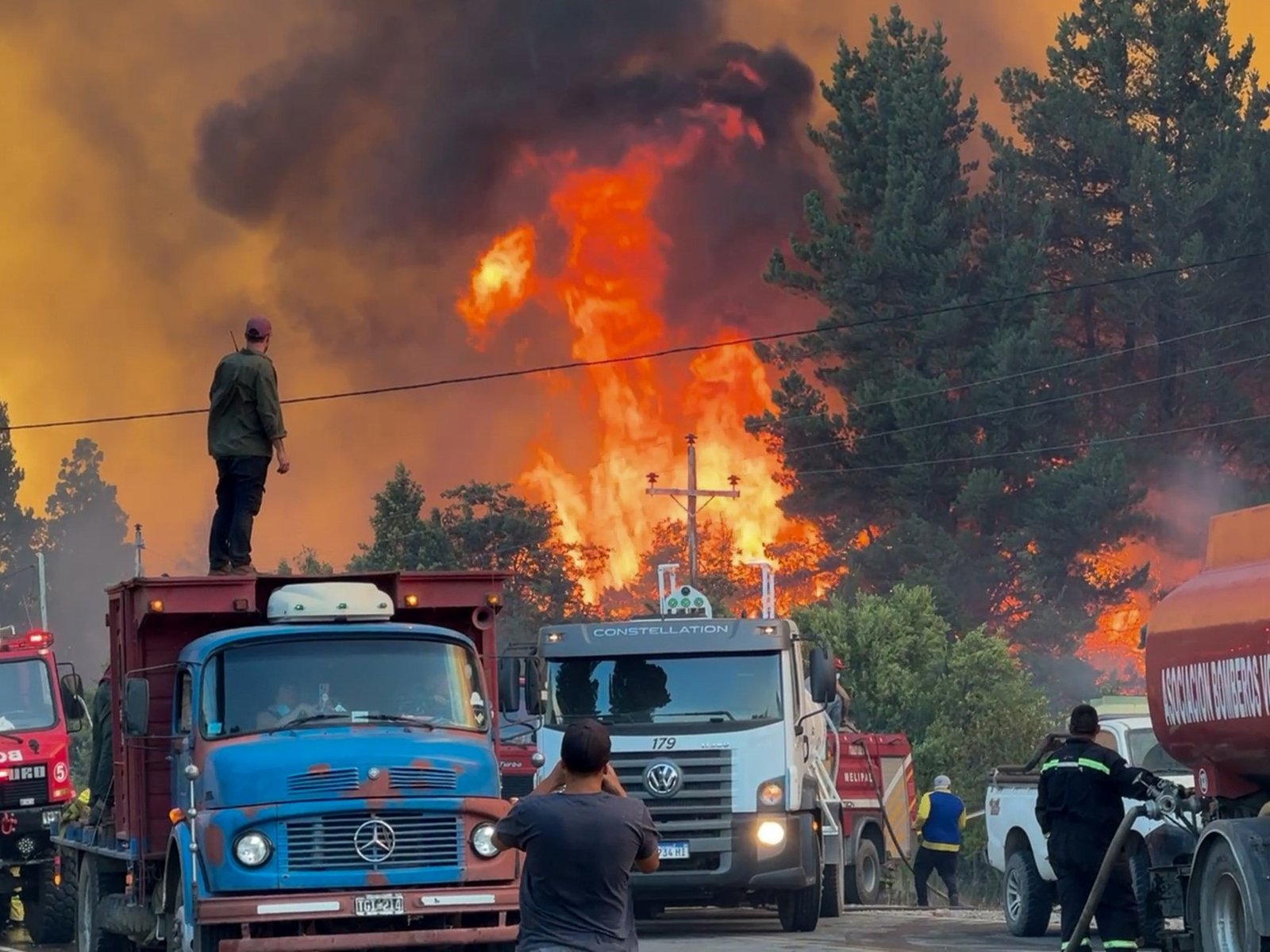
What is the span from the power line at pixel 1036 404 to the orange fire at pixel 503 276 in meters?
19.4

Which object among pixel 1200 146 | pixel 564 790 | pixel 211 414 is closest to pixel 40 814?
pixel 211 414

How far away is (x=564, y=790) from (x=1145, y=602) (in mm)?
A: 55008

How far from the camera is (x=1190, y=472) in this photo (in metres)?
60.5

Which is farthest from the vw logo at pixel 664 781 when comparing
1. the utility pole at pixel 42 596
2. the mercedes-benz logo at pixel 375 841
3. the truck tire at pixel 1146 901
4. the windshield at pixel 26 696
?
the utility pole at pixel 42 596

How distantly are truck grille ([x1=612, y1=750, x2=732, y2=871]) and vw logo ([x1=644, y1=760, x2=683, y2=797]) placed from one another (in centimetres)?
3

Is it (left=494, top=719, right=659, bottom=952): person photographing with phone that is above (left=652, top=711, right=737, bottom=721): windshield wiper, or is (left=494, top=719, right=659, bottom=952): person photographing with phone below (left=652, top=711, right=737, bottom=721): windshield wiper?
below

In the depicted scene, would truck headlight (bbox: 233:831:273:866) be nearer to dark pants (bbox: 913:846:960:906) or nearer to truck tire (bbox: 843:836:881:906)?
truck tire (bbox: 843:836:881:906)

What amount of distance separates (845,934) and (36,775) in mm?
8975

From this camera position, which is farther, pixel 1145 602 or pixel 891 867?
pixel 1145 602

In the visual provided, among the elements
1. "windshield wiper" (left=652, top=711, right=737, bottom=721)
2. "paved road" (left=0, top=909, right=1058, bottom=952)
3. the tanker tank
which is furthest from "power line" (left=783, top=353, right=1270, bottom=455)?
the tanker tank

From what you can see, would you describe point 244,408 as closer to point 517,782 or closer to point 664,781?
point 664,781

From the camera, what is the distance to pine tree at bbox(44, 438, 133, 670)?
161875mm

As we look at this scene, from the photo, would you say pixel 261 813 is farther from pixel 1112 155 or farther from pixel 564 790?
pixel 1112 155

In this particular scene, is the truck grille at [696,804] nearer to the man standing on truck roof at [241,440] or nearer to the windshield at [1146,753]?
the windshield at [1146,753]
